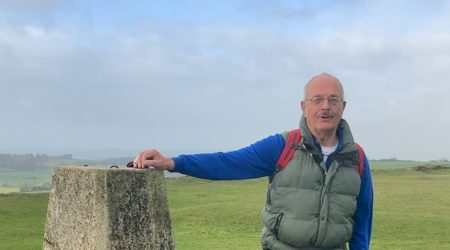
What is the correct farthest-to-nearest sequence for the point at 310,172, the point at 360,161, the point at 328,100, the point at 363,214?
1. the point at 363,214
2. the point at 360,161
3. the point at 328,100
4. the point at 310,172

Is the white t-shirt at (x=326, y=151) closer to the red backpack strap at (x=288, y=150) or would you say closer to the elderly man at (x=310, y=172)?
the elderly man at (x=310, y=172)

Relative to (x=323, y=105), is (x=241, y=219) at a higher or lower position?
lower

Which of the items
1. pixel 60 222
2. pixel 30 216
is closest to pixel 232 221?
pixel 30 216

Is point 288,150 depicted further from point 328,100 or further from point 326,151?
point 328,100

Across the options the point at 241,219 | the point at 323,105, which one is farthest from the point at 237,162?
the point at 241,219

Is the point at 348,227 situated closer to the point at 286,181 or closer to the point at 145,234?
the point at 286,181

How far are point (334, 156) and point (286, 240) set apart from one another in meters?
0.79

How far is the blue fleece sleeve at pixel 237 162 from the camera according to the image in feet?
16.5

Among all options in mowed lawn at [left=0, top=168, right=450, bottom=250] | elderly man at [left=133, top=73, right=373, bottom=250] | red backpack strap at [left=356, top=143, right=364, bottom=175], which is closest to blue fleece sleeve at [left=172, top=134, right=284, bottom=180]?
elderly man at [left=133, top=73, right=373, bottom=250]

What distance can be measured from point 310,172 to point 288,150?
11.0 inches

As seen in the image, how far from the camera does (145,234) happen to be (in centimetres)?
504

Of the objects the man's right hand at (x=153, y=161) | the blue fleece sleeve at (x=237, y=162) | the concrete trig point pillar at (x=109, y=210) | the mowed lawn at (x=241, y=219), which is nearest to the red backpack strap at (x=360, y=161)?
the blue fleece sleeve at (x=237, y=162)

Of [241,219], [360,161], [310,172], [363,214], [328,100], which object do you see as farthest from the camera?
[241,219]

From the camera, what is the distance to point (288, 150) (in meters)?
4.98
